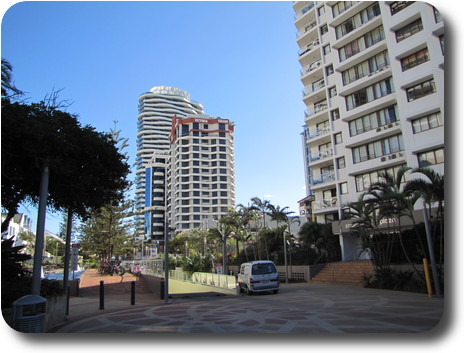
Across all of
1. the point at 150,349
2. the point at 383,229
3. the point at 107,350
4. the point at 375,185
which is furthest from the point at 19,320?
the point at 383,229

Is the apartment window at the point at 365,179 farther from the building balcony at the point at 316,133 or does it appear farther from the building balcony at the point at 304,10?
the building balcony at the point at 304,10

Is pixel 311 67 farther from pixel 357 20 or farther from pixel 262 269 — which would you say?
pixel 262 269

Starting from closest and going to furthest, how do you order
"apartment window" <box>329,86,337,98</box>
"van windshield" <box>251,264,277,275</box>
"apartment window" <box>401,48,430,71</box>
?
"van windshield" <box>251,264,277,275</box>
"apartment window" <box>401,48,430,71</box>
"apartment window" <box>329,86,337,98</box>

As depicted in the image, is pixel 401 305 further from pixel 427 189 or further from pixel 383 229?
pixel 383 229

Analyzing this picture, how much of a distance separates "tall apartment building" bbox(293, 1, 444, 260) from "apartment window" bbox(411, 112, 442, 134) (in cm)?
6

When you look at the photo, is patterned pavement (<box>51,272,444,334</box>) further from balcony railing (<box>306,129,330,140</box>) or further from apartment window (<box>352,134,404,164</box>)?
balcony railing (<box>306,129,330,140</box>)

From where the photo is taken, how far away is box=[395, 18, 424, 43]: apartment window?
2422 centimetres

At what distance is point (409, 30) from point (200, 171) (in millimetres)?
88094

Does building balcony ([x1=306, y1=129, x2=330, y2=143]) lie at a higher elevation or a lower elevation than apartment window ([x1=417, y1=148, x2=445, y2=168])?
higher

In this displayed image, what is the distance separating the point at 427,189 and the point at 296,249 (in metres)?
16.3

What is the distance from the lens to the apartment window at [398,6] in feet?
81.2

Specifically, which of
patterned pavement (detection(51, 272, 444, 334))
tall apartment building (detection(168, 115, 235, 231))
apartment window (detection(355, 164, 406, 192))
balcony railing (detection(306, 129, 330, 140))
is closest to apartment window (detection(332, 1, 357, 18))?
balcony railing (detection(306, 129, 330, 140))

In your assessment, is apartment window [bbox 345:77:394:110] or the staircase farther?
apartment window [bbox 345:77:394:110]

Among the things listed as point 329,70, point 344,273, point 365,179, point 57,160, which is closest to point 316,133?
point 329,70
